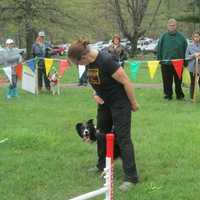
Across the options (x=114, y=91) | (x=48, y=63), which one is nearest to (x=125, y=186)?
(x=114, y=91)

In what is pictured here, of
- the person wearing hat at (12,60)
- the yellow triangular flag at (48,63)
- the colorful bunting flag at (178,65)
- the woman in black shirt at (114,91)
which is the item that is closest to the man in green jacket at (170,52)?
the colorful bunting flag at (178,65)

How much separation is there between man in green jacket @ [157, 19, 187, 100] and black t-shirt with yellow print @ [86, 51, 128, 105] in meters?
7.82

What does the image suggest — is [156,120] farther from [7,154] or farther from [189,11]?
[189,11]

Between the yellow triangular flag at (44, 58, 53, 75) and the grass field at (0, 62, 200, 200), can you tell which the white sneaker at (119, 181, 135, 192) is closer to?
the grass field at (0, 62, 200, 200)

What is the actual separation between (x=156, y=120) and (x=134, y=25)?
31755mm

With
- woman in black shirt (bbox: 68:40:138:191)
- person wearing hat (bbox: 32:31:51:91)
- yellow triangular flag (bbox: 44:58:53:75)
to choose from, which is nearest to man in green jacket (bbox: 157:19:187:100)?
yellow triangular flag (bbox: 44:58:53:75)

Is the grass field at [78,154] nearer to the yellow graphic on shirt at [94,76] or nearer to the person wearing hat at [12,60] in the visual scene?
the yellow graphic on shirt at [94,76]

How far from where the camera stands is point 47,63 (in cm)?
1588

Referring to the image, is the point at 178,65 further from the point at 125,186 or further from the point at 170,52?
the point at 125,186

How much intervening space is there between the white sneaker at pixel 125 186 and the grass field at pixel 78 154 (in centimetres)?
6

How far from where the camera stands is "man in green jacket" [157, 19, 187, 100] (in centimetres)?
1377

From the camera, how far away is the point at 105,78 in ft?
19.6

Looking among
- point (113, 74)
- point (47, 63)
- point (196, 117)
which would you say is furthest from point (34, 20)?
point (113, 74)

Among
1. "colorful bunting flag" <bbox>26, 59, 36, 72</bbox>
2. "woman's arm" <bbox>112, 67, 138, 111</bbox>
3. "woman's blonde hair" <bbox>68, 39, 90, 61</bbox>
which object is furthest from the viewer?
"colorful bunting flag" <bbox>26, 59, 36, 72</bbox>
